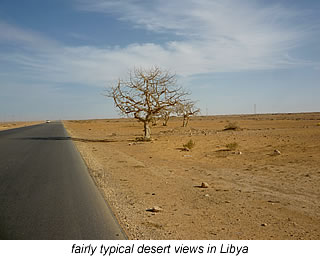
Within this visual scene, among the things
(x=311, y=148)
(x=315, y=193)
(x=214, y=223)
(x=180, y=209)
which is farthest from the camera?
(x=311, y=148)

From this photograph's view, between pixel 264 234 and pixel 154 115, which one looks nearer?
pixel 264 234

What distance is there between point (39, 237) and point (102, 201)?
2416 mm

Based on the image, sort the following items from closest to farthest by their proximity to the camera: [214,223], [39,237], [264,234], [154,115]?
1. [39,237]
2. [264,234]
3. [214,223]
4. [154,115]

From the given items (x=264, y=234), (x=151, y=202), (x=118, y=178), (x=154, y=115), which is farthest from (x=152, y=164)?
(x=154, y=115)

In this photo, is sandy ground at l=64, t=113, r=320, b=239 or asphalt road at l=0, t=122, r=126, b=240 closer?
asphalt road at l=0, t=122, r=126, b=240

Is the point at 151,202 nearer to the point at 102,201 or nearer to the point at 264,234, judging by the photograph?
the point at 102,201

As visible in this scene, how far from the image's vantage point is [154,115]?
26.7 m

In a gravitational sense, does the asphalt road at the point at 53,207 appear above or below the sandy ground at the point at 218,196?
above

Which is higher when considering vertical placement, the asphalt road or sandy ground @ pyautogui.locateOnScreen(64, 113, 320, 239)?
the asphalt road

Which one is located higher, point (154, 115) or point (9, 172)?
point (154, 115)

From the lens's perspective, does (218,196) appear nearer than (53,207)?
No

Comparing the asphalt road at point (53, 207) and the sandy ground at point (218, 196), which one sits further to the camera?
the sandy ground at point (218, 196)

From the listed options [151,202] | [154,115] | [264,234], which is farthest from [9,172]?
[154,115]

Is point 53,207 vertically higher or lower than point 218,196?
higher
